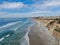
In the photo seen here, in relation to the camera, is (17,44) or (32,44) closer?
(32,44)

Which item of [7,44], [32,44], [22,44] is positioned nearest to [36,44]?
[32,44]

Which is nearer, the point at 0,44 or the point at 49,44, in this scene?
the point at 49,44

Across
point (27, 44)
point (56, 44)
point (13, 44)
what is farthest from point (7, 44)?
point (56, 44)

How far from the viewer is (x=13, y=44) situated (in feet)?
55.3

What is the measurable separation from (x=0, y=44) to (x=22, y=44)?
2.52m

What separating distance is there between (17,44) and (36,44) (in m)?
2.12

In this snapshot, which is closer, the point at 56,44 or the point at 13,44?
the point at 56,44

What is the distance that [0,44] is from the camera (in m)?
17.6

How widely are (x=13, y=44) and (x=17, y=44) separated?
40cm

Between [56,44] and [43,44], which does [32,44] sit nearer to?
[43,44]

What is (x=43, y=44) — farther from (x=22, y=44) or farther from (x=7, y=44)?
(x=7, y=44)

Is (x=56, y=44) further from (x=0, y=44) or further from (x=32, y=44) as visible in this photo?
(x=0, y=44)

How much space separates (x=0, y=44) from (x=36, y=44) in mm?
4088

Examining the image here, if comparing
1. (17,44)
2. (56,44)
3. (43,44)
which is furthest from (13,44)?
(56,44)
